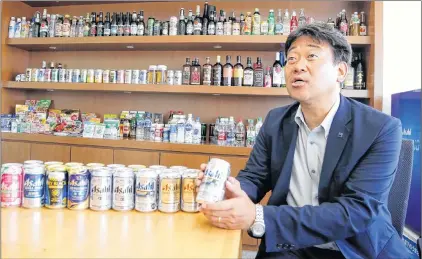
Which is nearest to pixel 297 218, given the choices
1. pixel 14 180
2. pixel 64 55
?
pixel 14 180

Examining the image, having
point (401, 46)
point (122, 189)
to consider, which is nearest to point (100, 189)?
point (122, 189)

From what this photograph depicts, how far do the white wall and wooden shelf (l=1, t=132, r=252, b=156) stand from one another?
1.36 m

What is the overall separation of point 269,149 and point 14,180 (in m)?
0.91

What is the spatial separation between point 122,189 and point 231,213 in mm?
361

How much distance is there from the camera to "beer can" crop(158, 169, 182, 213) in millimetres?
1027

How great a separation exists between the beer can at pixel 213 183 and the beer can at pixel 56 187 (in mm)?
443

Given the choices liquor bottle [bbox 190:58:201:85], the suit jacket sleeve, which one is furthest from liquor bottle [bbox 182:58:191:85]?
the suit jacket sleeve

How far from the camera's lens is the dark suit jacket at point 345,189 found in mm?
951

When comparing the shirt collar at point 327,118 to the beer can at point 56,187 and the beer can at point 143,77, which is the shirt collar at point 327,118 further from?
the beer can at point 143,77

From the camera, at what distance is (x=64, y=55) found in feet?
11.7

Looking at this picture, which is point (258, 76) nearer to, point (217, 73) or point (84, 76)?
point (217, 73)

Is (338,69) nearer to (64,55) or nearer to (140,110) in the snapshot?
(140,110)

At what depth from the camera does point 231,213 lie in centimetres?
91

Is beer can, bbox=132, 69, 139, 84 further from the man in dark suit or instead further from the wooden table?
the wooden table
